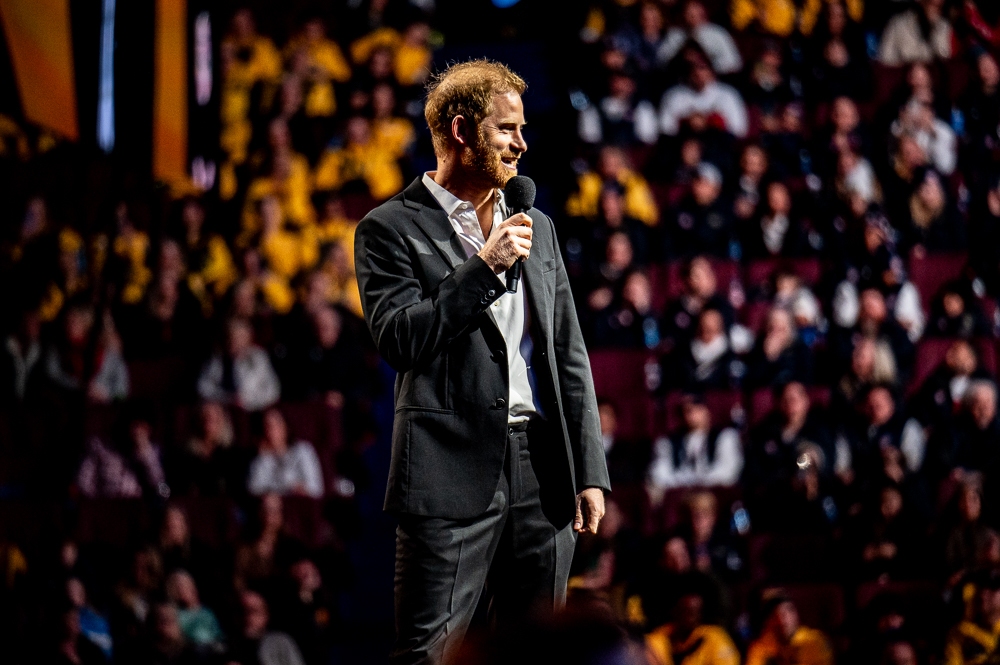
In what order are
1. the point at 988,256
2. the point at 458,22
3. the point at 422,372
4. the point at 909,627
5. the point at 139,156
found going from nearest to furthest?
the point at 422,372, the point at 909,627, the point at 988,256, the point at 139,156, the point at 458,22

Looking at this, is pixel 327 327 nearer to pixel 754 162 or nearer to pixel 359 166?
pixel 359 166

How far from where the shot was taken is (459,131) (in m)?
2.15

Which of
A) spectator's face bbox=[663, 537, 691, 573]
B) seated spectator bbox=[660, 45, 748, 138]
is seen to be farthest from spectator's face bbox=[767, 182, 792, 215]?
spectator's face bbox=[663, 537, 691, 573]

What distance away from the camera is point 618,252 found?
6684 millimetres

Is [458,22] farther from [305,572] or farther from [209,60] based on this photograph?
[305,572]

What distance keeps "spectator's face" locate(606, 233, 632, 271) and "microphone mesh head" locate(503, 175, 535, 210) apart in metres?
4.58

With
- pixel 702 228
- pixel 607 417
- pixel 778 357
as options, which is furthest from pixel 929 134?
pixel 607 417

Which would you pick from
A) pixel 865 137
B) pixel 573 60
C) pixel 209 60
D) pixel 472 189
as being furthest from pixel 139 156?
pixel 472 189

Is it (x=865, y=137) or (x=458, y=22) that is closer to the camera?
(x=865, y=137)

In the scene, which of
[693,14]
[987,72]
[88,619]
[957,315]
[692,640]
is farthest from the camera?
[693,14]

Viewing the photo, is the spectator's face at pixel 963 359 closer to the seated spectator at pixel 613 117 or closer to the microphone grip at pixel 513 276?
the seated spectator at pixel 613 117

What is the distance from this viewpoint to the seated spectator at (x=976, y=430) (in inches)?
234

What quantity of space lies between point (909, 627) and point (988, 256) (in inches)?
108

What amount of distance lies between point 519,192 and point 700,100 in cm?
597
